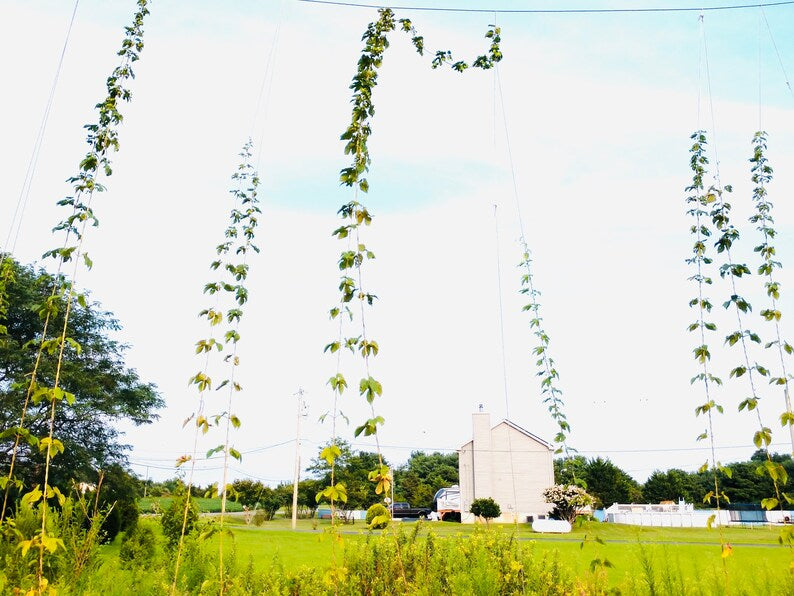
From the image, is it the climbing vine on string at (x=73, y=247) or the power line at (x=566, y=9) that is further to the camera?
the power line at (x=566, y=9)

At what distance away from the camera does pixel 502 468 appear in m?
34.7

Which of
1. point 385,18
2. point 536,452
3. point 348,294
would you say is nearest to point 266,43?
point 385,18

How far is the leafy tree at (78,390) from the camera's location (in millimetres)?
19359

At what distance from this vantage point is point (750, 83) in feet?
13.3

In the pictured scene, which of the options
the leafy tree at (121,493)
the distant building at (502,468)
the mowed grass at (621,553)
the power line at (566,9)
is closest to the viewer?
the mowed grass at (621,553)

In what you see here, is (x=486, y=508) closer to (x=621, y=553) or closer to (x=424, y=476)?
(x=621, y=553)

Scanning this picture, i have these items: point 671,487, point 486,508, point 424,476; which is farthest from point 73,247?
point 671,487

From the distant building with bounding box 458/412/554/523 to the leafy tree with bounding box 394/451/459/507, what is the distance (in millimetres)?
16313

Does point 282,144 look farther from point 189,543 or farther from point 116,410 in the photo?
point 116,410

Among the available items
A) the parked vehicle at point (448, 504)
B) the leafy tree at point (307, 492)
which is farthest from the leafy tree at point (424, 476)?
the parked vehicle at point (448, 504)

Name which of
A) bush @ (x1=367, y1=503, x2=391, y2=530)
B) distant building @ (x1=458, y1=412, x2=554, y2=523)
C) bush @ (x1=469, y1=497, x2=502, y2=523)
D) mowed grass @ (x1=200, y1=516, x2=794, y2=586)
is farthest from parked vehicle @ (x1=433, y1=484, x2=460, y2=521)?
bush @ (x1=367, y1=503, x2=391, y2=530)

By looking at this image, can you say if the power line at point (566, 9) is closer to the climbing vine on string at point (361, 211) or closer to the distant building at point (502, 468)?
the climbing vine on string at point (361, 211)

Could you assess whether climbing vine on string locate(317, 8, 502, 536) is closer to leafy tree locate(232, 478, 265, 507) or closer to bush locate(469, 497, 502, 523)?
leafy tree locate(232, 478, 265, 507)

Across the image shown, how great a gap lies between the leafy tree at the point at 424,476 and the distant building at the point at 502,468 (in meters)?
16.3
